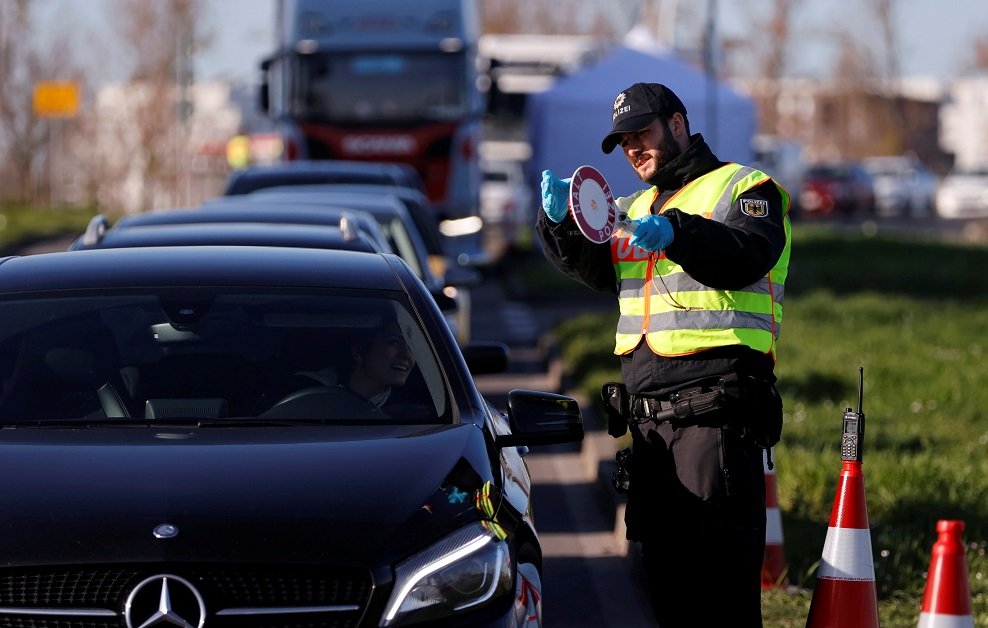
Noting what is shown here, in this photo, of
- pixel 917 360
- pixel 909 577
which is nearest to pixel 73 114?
pixel 917 360

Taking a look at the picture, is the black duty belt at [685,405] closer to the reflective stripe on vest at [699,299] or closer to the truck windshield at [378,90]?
the reflective stripe on vest at [699,299]

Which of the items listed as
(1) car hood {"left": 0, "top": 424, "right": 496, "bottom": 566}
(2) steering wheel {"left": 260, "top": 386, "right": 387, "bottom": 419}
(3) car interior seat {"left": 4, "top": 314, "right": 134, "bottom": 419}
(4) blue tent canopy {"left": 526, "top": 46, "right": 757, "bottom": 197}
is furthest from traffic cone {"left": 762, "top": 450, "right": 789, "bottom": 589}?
(4) blue tent canopy {"left": 526, "top": 46, "right": 757, "bottom": 197}

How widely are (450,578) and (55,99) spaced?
115 feet

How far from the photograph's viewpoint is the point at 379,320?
5336 mm

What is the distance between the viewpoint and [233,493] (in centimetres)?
416

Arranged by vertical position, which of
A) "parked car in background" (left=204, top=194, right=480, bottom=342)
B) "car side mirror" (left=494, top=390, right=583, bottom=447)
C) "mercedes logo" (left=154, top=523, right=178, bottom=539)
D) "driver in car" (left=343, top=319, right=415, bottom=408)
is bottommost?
"parked car in background" (left=204, top=194, right=480, bottom=342)

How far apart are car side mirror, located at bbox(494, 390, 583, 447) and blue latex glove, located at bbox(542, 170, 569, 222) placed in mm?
530

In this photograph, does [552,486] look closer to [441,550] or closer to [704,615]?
[704,615]

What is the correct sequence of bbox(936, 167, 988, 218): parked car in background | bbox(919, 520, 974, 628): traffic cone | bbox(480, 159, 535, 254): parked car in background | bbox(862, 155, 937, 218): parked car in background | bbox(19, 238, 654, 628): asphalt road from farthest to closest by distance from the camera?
bbox(862, 155, 937, 218): parked car in background, bbox(936, 167, 988, 218): parked car in background, bbox(480, 159, 535, 254): parked car in background, bbox(19, 238, 654, 628): asphalt road, bbox(919, 520, 974, 628): traffic cone

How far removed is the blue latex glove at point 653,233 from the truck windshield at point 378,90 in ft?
64.6

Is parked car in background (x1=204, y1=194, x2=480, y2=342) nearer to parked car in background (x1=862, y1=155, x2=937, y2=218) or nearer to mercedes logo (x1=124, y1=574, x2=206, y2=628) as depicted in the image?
mercedes logo (x1=124, y1=574, x2=206, y2=628)

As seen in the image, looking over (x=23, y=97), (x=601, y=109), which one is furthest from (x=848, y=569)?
(x=23, y=97)

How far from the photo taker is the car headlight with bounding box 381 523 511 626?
3.96 m

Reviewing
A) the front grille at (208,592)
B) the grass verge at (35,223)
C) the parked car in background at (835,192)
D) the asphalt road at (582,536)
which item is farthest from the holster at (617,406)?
the parked car in background at (835,192)
